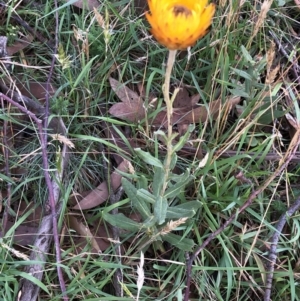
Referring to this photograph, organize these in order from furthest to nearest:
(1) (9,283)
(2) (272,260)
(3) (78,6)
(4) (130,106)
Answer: (3) (78,6), (4) (130,106), (2) (272,260), (1) (9,283)

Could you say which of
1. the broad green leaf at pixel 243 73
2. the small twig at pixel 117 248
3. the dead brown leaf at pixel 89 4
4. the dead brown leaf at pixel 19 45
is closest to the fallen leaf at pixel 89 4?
the dead brown leaf at pixel 89 4

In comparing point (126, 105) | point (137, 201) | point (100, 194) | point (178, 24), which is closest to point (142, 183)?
point (137, 201)

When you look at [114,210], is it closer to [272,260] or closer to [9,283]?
[9,283]

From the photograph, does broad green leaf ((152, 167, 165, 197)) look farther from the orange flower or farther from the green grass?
the orange flower

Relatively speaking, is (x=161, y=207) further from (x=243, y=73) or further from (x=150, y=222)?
(x=243, y=73)

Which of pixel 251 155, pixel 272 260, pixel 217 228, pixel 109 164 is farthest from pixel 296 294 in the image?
pixel 109 164

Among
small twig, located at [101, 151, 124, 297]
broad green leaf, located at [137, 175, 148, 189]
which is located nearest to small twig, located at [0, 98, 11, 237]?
small twig, located at [101, 151, 124, 297]

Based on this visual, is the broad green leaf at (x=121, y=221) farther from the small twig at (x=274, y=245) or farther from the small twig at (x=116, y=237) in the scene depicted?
the small twig at (x=274, y=245)
